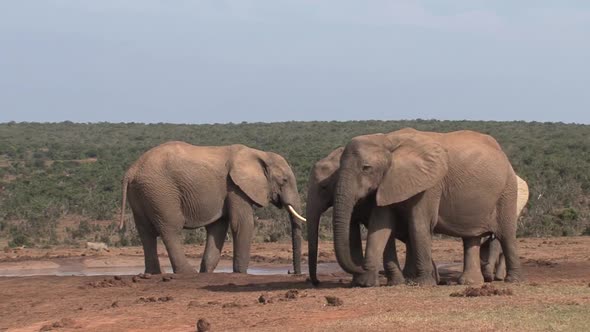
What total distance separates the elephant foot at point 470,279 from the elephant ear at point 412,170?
5.01ft

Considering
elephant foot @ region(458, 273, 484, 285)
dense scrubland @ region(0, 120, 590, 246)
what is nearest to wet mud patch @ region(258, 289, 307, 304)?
elephant foot @ region(458, 273, 484, 285)

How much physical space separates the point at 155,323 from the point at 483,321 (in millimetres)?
3982

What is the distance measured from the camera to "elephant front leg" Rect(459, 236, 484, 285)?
641 inches

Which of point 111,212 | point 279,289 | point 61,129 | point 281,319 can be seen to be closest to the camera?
point 281,319

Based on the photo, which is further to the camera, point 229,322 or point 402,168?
point 402,168

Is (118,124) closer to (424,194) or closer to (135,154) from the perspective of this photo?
(135,154)

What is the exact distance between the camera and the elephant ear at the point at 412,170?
1539 centimetres

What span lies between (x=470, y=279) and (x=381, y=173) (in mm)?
2155

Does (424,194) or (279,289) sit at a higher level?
(424,194)

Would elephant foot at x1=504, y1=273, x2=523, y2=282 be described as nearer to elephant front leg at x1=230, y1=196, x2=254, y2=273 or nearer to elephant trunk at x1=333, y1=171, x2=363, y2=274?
elephant trunk at x1=333, y1=171, x2=363, y2=274

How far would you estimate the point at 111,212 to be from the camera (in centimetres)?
3938

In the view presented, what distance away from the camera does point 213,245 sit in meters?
19.9

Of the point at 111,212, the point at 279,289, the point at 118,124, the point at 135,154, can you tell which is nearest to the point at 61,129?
the point at 118,124

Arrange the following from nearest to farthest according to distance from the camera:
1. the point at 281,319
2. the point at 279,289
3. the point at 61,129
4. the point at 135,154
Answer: the point at 281,319, the point at 279,289, the point at 135,154, the point at 61,129
